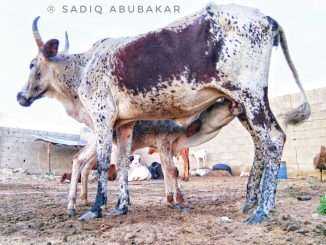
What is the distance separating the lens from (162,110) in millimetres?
5113

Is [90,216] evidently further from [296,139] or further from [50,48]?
[296,139]

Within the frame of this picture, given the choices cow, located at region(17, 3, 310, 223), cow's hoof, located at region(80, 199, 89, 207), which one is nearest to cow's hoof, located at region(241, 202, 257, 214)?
cow, located at region(17, 3, 310, 223)

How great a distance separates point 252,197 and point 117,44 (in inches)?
102

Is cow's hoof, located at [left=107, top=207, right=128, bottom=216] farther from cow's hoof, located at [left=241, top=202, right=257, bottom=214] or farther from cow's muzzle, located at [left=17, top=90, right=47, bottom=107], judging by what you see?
cow's muzzle, located at [left=17, top=90, right=47, bottom=107]

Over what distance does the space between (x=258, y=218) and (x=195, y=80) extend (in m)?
1.62

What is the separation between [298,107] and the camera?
525cm

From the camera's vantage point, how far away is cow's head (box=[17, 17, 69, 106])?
6.18m

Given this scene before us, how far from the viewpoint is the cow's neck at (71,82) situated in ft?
19.5

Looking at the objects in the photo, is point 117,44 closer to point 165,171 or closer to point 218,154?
point 165,171

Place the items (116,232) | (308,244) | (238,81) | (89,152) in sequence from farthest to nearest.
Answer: (89,152) < (238,81) < (116,232) < (308,244)

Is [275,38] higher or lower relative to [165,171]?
higher

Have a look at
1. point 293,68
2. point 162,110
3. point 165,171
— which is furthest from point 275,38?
point 165,171

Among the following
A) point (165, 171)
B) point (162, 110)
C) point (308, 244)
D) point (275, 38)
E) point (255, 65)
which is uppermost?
point (275, 38)

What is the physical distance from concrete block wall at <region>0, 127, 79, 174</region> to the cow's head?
1563cm
